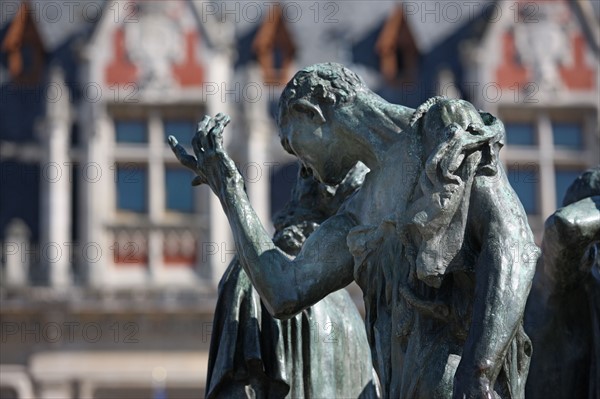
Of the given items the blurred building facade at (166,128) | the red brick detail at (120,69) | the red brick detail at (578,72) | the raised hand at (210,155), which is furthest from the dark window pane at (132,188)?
the raised hand at (210,155)

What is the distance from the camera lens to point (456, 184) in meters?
5.12

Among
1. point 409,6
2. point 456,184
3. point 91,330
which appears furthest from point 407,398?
point 409,6

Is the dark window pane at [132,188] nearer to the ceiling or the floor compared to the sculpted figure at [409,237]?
nearer to the ceiling

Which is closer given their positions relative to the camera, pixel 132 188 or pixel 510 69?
pixel 132 188

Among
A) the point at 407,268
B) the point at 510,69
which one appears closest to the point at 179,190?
the point at 510,69

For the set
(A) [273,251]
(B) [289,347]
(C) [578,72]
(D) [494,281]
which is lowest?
(B) [289,347]

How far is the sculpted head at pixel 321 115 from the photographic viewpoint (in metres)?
5.49

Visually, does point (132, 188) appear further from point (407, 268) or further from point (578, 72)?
point (407, 268)

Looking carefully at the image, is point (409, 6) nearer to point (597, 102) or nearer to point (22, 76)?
point (597, 102)

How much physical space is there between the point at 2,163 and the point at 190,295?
14.7 ft

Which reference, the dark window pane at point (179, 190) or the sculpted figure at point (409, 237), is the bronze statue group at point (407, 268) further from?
the dark window pane at point (179, 190)

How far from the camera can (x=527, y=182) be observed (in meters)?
26.5

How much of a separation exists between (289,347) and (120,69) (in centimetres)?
2123

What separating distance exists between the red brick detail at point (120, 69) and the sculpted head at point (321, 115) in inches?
855
